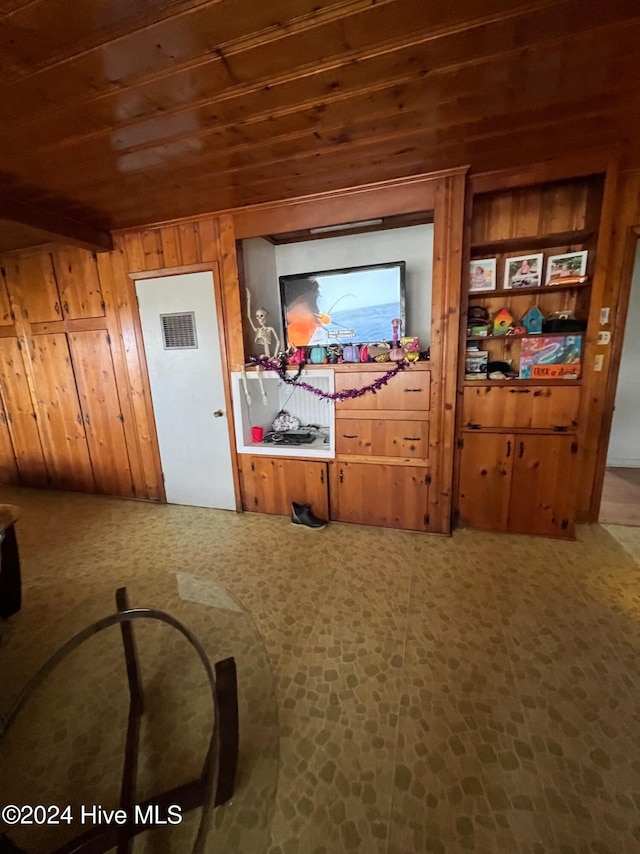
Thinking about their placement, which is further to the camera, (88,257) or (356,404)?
(88,257)

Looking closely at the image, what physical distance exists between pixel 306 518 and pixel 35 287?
3.26 metres

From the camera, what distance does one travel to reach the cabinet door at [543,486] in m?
2.29

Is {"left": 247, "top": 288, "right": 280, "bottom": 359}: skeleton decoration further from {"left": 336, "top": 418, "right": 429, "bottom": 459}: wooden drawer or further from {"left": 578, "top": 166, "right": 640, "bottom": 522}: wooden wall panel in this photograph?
{"left": 578, "top": 166, "right": 640, "bottom": 522}: wooden wall panel

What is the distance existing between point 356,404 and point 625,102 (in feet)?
6.39

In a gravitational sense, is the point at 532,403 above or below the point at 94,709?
above

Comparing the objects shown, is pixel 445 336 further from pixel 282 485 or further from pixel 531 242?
pixel 282 485

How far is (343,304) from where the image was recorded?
2623 millimetres

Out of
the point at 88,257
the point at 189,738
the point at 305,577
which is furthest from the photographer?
the point at 88,257

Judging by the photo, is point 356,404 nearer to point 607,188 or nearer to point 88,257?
point 607,188

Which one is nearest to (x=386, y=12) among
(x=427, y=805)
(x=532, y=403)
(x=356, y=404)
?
(x=356, y=404)

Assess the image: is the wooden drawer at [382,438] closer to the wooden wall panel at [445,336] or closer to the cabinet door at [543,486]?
the wooden wall panel at [445,336]

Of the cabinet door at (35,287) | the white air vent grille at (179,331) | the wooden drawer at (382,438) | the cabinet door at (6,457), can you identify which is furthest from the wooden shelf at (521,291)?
the cabinet door at (6,457)

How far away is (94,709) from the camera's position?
4.57ft

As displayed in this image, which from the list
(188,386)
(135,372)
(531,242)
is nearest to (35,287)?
(135,372)
